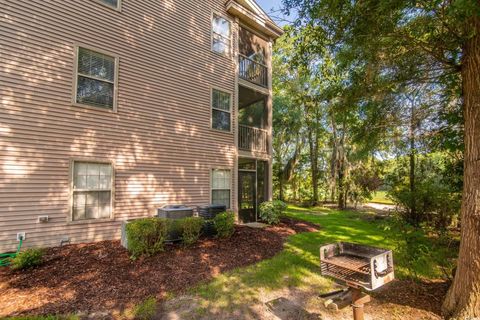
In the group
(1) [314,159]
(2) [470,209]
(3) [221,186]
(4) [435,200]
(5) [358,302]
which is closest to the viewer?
(5) [358,302]

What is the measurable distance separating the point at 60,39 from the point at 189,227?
597 cm

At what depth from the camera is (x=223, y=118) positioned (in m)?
9.74

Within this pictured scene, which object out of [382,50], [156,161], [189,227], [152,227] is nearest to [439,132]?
[382,50]

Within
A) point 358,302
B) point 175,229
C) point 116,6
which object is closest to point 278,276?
point 358,302

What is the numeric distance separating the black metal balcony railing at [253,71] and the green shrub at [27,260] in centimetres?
940

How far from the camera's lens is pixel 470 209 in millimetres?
2982

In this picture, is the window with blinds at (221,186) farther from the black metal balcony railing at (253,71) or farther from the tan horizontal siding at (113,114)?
the black metal balcony railing at (253,71)

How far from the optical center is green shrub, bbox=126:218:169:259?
515 cm

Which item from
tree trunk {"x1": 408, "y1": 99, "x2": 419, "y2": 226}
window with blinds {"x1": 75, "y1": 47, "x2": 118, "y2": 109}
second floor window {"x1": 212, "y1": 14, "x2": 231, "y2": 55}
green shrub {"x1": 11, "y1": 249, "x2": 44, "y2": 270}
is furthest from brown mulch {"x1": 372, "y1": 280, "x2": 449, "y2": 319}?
second floor window {"x1": 212, "y1": 14, "x2": 231, "y2": 55}

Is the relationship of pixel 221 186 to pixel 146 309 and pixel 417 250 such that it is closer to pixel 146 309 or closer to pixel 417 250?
pixel 146 309

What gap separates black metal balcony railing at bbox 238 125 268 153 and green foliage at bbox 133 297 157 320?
727cm

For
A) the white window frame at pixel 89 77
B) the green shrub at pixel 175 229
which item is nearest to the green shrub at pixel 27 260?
the green shrub at pixel 175 229

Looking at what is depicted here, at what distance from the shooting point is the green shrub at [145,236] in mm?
5152

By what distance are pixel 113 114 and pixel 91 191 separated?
2.29m
